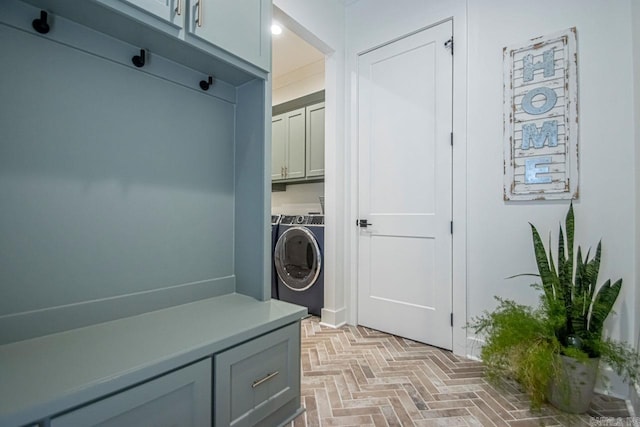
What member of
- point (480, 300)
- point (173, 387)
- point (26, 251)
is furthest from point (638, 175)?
point (26, 251)

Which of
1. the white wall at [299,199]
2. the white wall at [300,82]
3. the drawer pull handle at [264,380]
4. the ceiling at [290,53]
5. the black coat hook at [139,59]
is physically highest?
the ceiling at [290,53]

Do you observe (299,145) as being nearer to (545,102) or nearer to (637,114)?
(545,102)

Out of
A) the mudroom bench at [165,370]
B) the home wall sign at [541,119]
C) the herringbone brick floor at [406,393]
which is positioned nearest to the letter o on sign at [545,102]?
the home wall sign at [541,119]

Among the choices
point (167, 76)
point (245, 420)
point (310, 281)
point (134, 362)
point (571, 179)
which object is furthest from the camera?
point (310, 281)

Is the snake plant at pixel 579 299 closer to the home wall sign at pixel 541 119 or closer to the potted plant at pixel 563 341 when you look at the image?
the potted plant at pixel 563 341

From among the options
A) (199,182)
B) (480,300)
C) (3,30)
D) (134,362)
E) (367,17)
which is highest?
(367,17)

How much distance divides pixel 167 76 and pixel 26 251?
36.0 inches

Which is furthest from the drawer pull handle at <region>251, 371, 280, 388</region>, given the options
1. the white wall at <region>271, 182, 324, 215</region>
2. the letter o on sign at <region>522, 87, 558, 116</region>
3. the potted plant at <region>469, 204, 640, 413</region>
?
the white wall at <region>271, 182, 324, 215</region>

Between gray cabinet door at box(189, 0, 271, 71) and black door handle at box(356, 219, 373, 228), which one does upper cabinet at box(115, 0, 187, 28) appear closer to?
gray cabinet door at box(189, 0, 271, 71)

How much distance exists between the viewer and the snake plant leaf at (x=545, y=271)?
1631 mm

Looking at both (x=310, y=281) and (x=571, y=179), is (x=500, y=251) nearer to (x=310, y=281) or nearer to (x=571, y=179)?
→ (x=571, y=179)

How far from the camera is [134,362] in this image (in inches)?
34.9

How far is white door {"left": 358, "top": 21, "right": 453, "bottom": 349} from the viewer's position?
226 centimetres

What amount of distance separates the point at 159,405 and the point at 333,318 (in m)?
1.88
